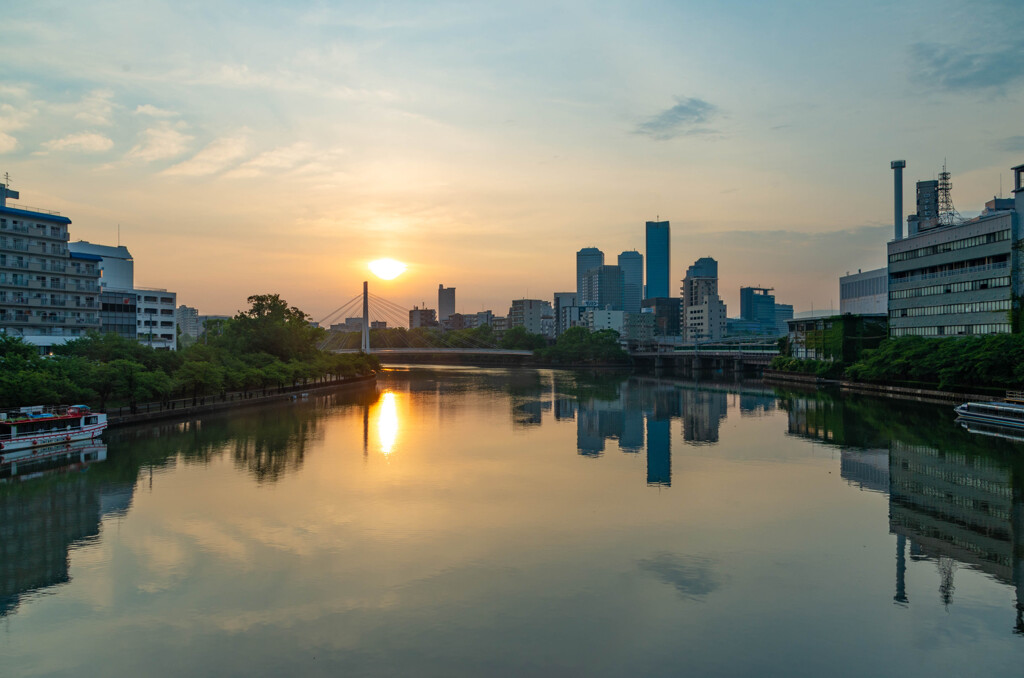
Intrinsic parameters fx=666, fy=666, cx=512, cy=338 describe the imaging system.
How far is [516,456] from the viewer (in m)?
27.2

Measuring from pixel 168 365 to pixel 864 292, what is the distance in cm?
10752

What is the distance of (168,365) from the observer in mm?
41219

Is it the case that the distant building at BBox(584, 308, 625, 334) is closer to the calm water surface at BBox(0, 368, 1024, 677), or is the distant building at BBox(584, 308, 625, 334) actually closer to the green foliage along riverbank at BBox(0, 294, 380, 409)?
the green foliage along riverbank at BBox(0, 294, 380, 409)

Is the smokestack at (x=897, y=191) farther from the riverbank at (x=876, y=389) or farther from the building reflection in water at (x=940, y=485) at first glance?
the building reflection in water at (x=940, y=485)

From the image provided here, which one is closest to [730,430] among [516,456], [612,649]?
[516,456]

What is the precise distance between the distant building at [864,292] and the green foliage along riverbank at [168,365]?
7378 centimetres

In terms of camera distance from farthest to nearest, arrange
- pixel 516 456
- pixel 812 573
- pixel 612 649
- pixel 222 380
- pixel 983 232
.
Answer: pixel 983 232 → pixel 222 380 → pixel 516 456 → pixel 812 573 → pixel 612 649

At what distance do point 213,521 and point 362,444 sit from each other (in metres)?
13.2

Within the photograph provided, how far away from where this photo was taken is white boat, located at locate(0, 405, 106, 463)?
2658 cm

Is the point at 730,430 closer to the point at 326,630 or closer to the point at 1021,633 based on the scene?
the point at 1021,633

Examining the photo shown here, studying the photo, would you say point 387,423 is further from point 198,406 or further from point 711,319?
point 711,319

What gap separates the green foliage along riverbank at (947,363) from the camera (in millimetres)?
40531

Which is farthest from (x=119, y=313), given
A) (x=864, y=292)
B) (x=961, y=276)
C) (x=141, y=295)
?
(x=864, y=292)

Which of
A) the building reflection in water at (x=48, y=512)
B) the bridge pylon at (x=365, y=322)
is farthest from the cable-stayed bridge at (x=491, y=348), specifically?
the building reflection in water at (x=48, y=512)
